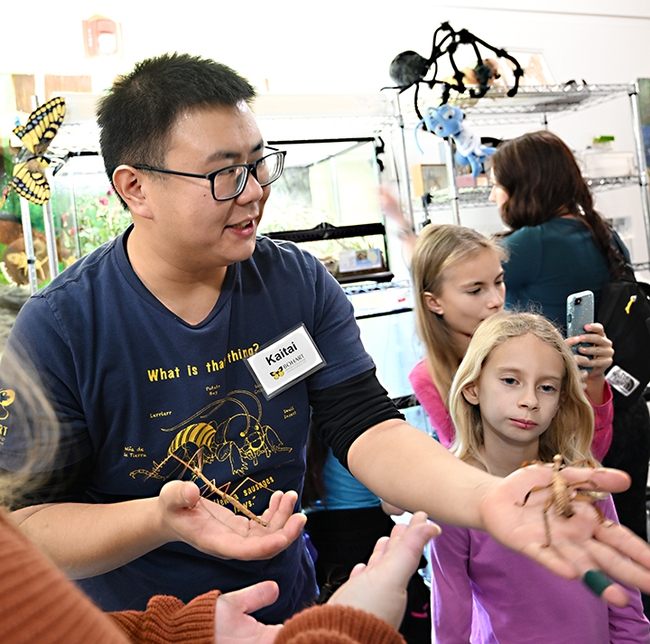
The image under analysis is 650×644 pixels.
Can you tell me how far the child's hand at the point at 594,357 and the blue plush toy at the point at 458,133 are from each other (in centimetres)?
150

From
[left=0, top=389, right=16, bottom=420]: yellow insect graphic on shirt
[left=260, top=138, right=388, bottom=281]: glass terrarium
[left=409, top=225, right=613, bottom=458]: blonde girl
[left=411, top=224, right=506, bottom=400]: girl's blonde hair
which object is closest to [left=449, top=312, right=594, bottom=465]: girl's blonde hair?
[left=409, top=225, right=613, bottom=458]: blonde girl

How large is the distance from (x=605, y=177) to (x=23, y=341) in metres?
3.65

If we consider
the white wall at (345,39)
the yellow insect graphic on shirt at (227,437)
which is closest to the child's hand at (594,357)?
the yellow insect graphic on shirt at (227,437)

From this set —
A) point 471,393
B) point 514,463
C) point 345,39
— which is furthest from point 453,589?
point 345,39

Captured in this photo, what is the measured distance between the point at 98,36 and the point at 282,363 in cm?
327

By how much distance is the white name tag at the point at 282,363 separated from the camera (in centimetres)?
133

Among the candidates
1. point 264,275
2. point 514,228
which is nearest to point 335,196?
point 514,228

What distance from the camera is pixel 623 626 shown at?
150cm

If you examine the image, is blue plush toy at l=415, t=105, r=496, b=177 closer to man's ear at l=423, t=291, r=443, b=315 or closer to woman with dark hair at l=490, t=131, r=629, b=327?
woman with dark hair at l=490, t=131, r=629, b=327

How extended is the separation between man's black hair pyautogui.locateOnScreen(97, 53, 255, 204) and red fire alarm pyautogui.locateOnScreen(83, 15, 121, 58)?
9.53ft

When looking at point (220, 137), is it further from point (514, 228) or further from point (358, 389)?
point (514, 228)

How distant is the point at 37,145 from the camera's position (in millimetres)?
2402

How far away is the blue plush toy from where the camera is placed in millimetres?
3180

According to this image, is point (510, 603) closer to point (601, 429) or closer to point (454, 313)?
point (601, 429)
